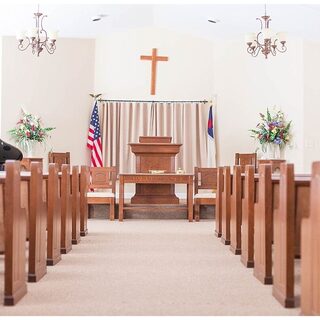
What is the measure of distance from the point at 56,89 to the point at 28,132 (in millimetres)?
1200

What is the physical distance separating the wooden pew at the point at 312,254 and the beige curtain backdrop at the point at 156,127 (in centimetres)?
885

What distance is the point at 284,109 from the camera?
10656 mm

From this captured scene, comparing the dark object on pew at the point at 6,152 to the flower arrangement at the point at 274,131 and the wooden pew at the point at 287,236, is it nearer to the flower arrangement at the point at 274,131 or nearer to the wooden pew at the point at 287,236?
the wooden pew at the point at 287,236

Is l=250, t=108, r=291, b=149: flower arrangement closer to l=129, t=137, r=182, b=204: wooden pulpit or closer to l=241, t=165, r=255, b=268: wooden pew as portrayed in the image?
l=129, t=137, r=182, b=204: wooden pulpit

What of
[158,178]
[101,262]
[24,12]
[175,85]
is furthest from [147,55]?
[101,262]

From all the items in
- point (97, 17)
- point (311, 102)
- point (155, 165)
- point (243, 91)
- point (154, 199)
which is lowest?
point (154, 199)

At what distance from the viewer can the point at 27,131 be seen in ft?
35.3

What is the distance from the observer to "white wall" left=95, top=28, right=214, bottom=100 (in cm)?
1191

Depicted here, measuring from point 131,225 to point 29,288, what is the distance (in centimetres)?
423

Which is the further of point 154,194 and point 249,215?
point 154,194

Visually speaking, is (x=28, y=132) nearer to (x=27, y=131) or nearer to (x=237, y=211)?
(x=27, y=131)

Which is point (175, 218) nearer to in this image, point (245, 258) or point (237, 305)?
point (245, 258)

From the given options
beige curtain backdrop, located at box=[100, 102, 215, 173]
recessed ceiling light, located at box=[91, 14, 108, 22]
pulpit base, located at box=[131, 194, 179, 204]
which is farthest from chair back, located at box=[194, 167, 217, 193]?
recessed ceiling light, located at box=[91, 14, 108, 22]

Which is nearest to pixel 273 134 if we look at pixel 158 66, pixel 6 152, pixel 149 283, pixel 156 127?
pixel 156 127
